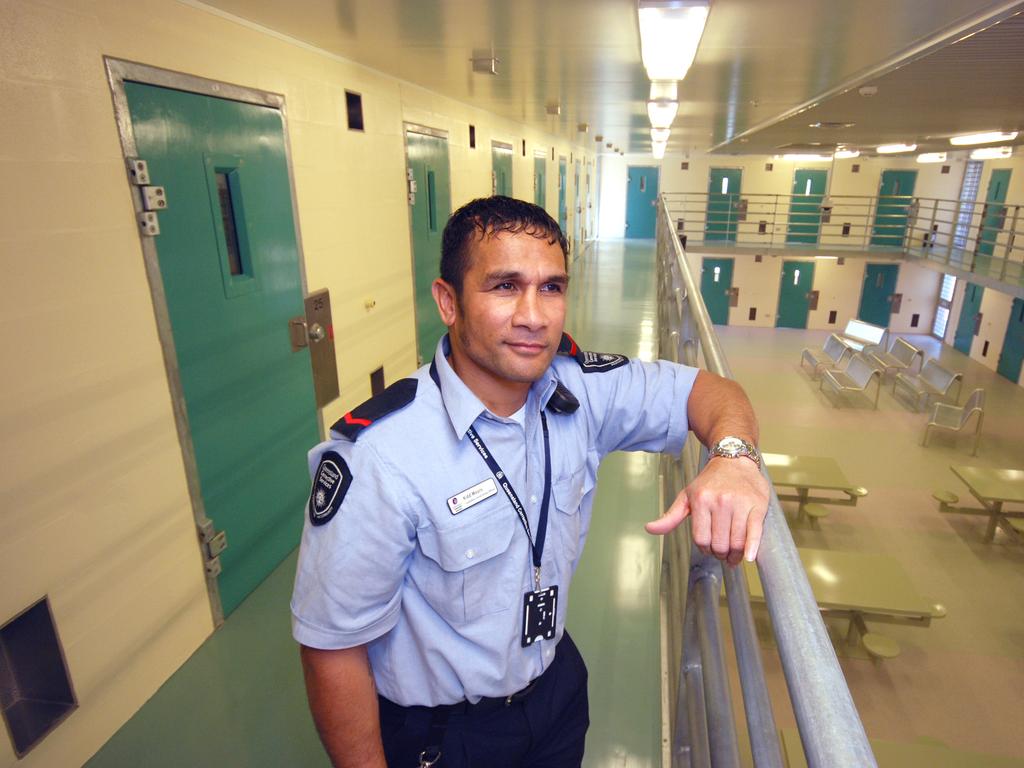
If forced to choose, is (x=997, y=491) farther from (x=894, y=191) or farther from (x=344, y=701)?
(x=894, y=191)

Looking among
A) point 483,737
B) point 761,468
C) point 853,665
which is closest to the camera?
point 761,468

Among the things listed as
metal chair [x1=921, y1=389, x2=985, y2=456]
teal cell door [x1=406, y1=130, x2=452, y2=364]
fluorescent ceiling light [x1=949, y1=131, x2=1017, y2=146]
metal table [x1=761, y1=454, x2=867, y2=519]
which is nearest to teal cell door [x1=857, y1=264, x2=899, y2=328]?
fluorescent ceiling light [x1=949, y1=131, x2=1017, y2=146]

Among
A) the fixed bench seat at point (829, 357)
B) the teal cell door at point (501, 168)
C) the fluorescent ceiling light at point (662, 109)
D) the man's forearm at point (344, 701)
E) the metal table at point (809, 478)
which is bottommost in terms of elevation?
the fixed bench seat at point (829, 357)

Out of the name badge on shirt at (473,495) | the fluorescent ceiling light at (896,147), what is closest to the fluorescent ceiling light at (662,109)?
the name badge on shirt at (473,495)

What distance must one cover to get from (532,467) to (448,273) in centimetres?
40

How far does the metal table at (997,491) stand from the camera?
5.48 m

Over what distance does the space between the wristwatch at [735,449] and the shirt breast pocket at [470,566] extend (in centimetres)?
37

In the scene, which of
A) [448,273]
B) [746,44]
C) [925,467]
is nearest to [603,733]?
[448,273]

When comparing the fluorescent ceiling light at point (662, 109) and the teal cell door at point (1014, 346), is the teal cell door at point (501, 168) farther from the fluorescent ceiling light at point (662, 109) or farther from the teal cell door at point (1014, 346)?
the teal cell door at point (1014, 346)

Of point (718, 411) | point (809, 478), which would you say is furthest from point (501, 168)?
point (718, 411)

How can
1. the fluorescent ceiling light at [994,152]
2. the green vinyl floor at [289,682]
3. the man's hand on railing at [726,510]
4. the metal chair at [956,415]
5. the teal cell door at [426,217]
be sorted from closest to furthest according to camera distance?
the man's hand on railing at [726,510]
the green vinyl floor at [289,682]
the teal cell door at [426,217]
the metal chair at [956,415]
the fluorescent ceiling light at [994,152]

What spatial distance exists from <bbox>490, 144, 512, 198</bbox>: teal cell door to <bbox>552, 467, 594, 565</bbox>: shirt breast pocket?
5.53 m

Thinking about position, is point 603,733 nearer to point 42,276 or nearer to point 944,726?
point 42,276

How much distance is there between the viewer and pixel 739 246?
13.7 metres
